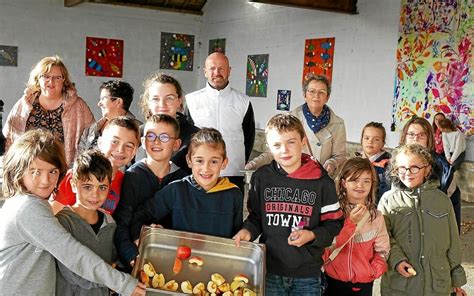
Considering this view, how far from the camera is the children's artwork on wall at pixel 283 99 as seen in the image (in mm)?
9414

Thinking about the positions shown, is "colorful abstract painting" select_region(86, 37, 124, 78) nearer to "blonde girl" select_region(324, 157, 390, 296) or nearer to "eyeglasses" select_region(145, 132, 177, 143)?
"eyeglasses" select_region(145, 132, 177, 143)

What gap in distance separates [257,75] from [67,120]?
741 cm

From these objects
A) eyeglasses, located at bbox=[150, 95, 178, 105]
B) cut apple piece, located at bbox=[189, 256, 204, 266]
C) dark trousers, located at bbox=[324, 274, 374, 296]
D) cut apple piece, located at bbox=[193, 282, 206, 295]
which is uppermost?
eyeglasses, located at bbox=[150, 95, 178, 105]

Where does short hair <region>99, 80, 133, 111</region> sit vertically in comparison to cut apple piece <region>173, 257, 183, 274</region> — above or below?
above

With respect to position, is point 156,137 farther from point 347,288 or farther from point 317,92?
point 317,92

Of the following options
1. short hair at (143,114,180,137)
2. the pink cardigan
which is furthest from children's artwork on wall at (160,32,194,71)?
short hair at (143,114,180,137)

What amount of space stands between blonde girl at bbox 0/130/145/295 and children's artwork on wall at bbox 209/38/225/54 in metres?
9.83

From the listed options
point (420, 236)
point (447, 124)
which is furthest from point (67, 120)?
point (447, 124)

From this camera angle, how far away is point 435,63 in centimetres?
685

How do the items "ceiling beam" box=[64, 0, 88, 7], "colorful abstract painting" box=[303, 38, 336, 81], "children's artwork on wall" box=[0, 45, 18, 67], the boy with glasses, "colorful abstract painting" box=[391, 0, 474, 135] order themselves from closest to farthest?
1. the boy with glasses
2. "colorful abstract painting" box=[391, 0, 474, 135]
3. "colorful abstract painting" box=[303, 38, 336, 81]
4. "ceiling beam" box=[64, 0, 88, 7]
5. "children's artwork on wall" box=[0, 45, 18, 67]

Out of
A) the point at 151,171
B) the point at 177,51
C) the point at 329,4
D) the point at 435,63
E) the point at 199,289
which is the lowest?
the point at 199,289

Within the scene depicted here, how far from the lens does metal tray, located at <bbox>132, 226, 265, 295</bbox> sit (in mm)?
1934

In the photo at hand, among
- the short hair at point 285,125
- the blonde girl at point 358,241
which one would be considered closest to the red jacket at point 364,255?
the blonde girl at point 358,241

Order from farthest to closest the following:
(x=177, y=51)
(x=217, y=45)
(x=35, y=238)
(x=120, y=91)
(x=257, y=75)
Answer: (x=177, y=51)
(x=217, y=45)
(x=257, y=75)
(x=120, y=91)
(x=35, y=238)
